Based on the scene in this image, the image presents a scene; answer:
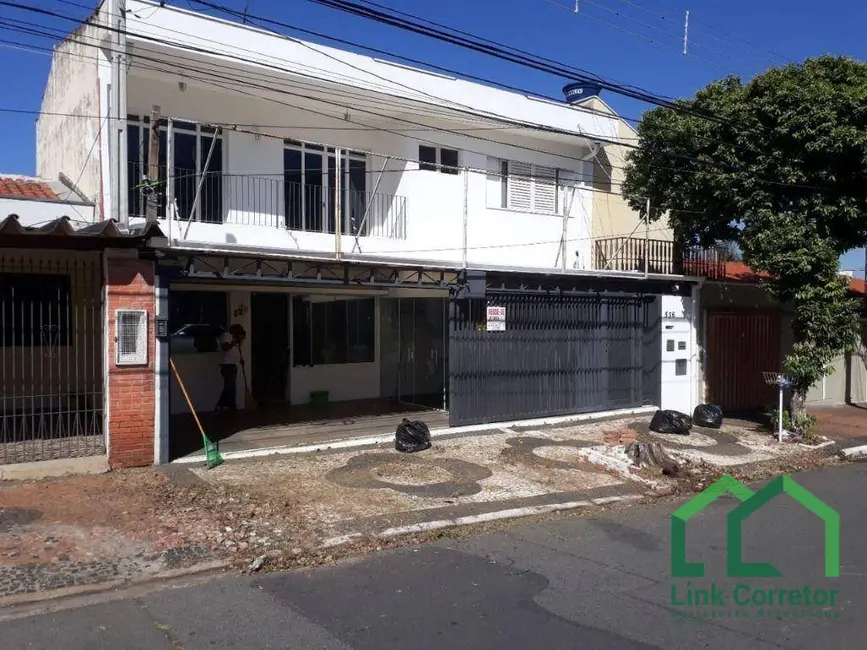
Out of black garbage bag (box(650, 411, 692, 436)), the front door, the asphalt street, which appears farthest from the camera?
the front door

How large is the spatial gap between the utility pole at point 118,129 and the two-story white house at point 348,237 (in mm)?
30

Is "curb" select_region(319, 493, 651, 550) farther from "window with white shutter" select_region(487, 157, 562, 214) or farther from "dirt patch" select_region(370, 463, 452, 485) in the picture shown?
"window with white shutter" select_region(487, 157, 562, 214)

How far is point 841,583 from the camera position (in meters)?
5.39

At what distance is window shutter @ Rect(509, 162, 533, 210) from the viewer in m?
15.6

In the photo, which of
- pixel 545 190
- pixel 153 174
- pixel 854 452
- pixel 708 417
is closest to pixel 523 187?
pixel 545 190

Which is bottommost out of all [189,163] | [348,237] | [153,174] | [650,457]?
[650,457]

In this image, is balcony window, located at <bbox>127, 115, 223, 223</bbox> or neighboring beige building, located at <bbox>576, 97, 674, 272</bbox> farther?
neighboring beige building, located at <bbox>576, 97, 674, 272</bbox>

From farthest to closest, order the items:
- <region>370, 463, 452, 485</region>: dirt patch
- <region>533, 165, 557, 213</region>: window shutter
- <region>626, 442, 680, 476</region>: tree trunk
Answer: <region>533, 165, 557, 213</region>: window shutter < <region>626, 442, 680, 476</region>: tree trunk < <region>370, 463, 452, 485</region>: dirt patch

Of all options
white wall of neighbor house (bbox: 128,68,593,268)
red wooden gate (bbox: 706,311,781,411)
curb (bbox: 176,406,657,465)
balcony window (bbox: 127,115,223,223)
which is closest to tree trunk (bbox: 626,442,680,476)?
curb (bbox: 176,406,657,465)

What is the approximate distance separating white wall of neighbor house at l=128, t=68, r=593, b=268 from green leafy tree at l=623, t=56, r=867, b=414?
2.50m

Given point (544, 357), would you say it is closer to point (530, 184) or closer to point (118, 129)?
point (530, 184)

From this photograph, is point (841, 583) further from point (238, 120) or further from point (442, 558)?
point (238, 120)

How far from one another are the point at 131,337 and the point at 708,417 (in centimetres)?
973

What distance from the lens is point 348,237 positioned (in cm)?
1322
